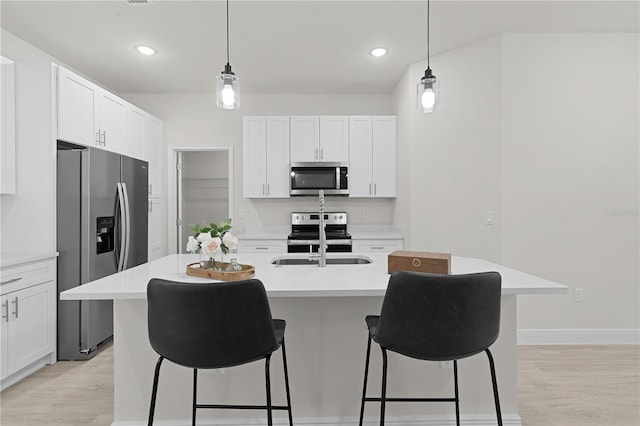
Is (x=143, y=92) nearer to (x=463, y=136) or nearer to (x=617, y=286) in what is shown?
(x=463, y=136)

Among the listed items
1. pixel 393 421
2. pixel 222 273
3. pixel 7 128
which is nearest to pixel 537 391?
pixel 393 421

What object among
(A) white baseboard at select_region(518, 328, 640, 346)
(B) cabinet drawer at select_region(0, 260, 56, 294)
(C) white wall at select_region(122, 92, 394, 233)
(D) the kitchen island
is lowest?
(A) white baseboard at select_region(518, 328, 640, 346)

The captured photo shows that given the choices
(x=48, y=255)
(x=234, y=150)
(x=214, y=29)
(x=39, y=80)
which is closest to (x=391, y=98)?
(x=234, y=150)

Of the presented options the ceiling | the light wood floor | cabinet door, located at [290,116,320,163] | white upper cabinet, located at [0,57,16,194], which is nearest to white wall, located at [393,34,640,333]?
the ceiling

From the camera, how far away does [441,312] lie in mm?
1402

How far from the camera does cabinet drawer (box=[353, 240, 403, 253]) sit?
4348 millimetres

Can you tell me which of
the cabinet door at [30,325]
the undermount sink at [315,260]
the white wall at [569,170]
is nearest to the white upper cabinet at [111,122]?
the cabinet door at [30,325]

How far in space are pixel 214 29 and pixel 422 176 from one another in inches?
89.5

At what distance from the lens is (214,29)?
126 inches

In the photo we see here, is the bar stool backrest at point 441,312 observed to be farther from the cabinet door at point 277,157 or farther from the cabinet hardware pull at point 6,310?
the cabinet door at point 277,157

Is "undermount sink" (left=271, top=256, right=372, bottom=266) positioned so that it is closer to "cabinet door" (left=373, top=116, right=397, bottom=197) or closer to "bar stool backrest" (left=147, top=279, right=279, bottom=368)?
"bar stool backrest" (left=147, top=279, right=279, bottom=368)

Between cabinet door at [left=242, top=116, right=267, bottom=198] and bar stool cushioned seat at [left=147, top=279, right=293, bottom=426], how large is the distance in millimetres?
3278

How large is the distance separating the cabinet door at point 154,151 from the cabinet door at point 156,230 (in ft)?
0.41

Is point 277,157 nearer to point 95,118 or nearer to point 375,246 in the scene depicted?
point 375,246
